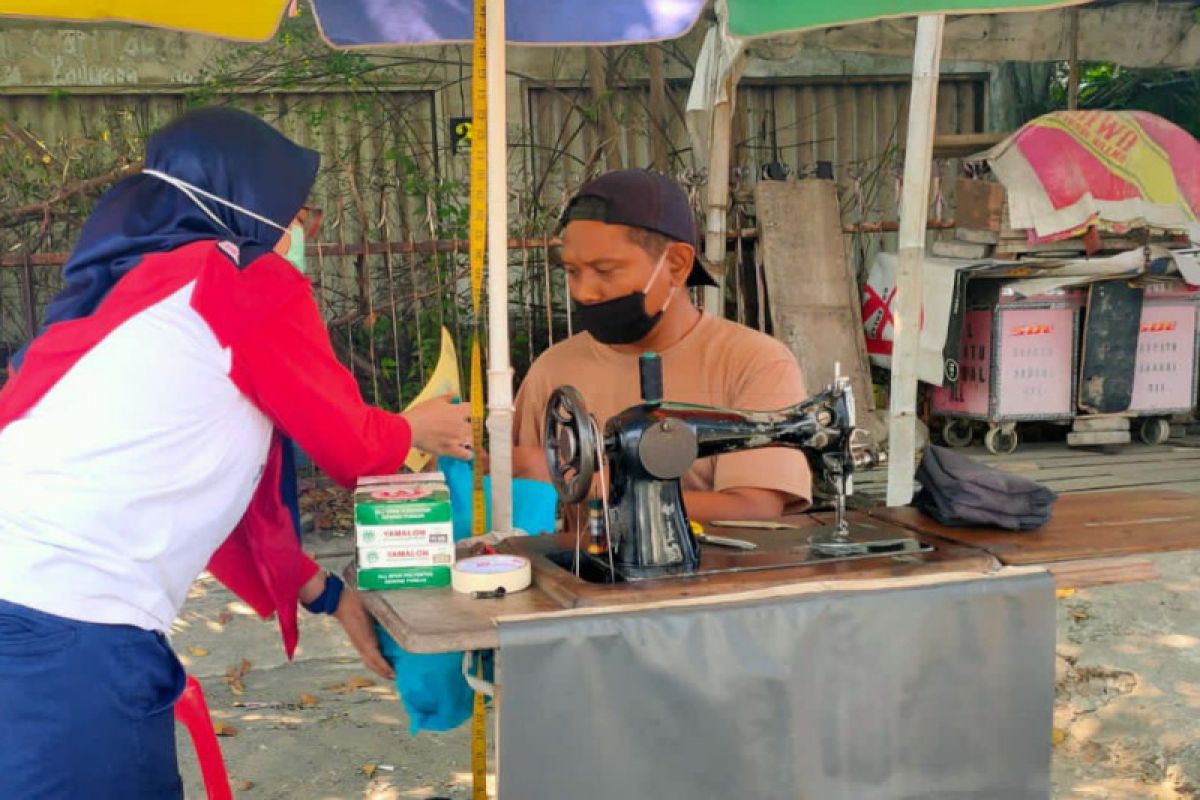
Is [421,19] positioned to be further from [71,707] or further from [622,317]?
[71,707]

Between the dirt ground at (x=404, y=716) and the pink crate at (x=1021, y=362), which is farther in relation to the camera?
the pink crate at (x=1021, y=362)

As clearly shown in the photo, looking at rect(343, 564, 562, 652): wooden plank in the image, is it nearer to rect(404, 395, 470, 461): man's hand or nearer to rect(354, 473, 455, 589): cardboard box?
rect(354, 473, 455, 589): cardboard box

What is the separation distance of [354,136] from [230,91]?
0.82 m

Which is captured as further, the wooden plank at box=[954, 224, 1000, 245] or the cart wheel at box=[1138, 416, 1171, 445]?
the cart wheel at box=[1138, 416, 1171, 445]

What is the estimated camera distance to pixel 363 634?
2.38 meters

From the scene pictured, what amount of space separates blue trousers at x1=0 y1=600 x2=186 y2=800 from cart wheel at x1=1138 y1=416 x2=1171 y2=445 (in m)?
6.87

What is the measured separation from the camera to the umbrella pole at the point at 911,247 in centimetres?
461

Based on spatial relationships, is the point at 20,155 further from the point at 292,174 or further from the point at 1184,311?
the point at 1184,311

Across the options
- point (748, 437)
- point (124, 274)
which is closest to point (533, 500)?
point (748, 437)

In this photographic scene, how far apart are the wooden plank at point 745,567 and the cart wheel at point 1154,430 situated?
5763 mm

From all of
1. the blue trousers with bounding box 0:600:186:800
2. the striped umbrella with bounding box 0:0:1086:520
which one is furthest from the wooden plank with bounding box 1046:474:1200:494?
the blue trousers with bounding box 0:600:186:800

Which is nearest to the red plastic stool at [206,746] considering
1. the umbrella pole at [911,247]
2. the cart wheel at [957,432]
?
the umbrella pole at [911,247]

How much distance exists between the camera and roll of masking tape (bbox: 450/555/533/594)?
6.86 ft

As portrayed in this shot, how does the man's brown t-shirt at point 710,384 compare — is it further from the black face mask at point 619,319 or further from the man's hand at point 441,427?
the man's hand at point 441,427
